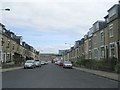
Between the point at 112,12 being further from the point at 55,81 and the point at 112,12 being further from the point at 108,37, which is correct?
the point at 55,81

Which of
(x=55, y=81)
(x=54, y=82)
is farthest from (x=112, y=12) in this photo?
(x=54, y=82)

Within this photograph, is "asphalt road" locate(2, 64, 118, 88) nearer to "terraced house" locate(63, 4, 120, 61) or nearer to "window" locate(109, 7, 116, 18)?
"terraced house" locate(63, 4, 120, 61)

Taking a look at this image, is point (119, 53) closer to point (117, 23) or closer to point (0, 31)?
point (117, 23)

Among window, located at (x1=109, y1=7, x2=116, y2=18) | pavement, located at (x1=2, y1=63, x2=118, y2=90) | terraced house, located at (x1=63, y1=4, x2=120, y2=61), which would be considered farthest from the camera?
window, located at (x1=109, y1=7, x2=116, y2=18)

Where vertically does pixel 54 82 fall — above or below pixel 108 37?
below

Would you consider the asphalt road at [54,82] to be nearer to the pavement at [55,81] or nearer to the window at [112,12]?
the pavement at [55,81]

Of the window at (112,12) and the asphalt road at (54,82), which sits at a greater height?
the window at (112,12)

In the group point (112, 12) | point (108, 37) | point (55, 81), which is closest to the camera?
point (55, 81)

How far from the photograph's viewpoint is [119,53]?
41219 millimetres

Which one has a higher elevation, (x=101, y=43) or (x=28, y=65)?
(x=101, y=43)

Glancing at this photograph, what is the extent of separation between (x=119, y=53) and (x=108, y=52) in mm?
6825

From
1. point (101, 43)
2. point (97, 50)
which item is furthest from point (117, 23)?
point (97, 50)

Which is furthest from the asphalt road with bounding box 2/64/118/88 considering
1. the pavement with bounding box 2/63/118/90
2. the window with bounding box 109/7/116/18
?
the window with bounding box 109/7/116/18

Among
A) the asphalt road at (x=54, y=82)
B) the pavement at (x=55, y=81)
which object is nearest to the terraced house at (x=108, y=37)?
the pavement at (x=55, y=81)
